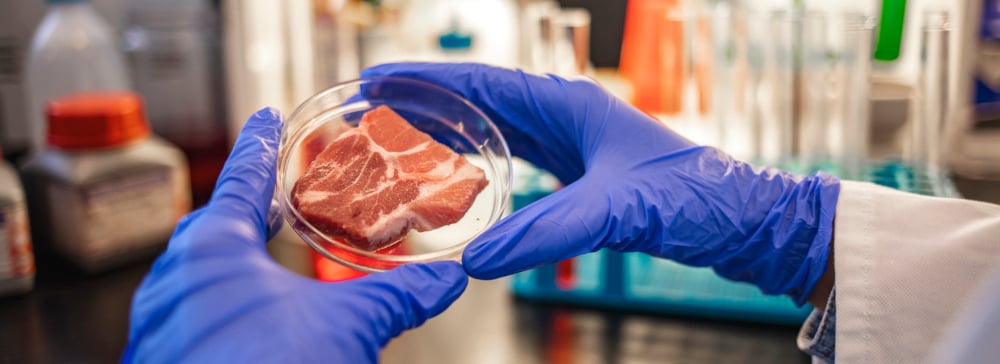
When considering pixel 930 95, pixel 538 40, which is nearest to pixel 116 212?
pixel 538 40

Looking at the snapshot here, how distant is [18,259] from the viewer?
1382 mm

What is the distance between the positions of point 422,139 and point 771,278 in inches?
18.6

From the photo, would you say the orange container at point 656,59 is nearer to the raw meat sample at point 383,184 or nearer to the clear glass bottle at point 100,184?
the raw meat sample at point 383,184

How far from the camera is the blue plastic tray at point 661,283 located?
1.30 meters

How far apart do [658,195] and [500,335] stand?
0.45 metres

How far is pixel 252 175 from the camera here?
813mm

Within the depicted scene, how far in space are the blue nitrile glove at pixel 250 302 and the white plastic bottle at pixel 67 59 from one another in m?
1.15

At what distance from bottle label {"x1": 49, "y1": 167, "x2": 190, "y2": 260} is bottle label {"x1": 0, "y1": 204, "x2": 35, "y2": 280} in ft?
0.25

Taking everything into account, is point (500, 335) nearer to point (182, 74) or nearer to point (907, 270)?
point (907, 270)

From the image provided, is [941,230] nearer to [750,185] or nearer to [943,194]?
[750,185]

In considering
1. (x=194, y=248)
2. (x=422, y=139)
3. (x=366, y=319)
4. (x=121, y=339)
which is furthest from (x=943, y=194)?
(x=121, y=339)

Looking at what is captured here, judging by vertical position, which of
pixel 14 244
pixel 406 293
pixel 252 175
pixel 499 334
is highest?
pixel 252 175

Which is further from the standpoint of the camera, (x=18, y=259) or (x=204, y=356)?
(x=18, y=259)

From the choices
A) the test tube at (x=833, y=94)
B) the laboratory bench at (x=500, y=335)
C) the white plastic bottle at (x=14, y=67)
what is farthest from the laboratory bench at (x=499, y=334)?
the white plastic bottle at (x=14, y=67)
